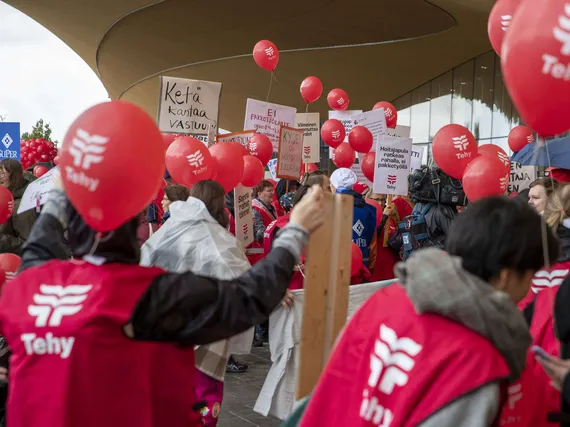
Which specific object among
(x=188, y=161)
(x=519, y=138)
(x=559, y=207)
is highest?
(x=519, y=138)

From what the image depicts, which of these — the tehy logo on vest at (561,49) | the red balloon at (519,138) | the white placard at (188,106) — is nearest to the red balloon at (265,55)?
the white placard at (188,106)

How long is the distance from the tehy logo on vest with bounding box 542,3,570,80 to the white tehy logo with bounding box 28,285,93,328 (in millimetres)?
1663

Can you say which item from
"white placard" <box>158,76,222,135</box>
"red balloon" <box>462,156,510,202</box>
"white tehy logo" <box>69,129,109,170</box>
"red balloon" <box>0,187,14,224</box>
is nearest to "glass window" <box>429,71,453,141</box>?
"white placard" <box>158,76,222,135</box>

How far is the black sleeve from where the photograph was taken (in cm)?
220

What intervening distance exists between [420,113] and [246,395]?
21.8 meters

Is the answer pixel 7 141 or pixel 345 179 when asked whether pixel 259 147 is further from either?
pixel 7 141

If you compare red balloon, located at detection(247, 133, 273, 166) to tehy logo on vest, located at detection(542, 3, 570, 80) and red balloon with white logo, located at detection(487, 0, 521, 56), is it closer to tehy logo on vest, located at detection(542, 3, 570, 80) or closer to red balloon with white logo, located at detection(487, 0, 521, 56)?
red balloon with white logo, located at detection(487, 0, 521, 56)

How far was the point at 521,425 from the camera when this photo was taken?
6.08 ft

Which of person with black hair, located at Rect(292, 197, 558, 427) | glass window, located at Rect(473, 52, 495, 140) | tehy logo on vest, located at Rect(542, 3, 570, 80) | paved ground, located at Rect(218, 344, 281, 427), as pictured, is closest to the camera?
person with black hair, located at Rect(292, 197, 558, 427)

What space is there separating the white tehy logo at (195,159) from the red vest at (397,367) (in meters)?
4.32

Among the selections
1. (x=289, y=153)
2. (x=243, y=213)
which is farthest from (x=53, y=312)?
(x=289, y=153)

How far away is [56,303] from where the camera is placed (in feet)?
7.35

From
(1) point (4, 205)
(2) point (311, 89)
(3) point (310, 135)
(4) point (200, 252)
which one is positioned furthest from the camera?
(2) point (311, 89)

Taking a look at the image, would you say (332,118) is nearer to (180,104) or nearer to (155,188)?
(180,104)
